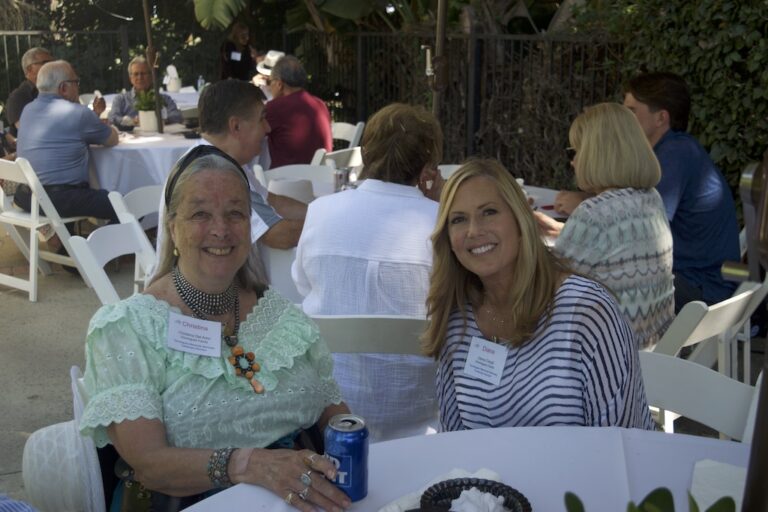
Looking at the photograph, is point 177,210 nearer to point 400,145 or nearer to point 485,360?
point 485,360

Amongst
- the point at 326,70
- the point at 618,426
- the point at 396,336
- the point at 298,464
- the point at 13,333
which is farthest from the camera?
the point at 326,70

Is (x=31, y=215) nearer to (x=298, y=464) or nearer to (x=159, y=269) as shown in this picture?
(x=159, y=269)

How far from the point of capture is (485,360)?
7.97 ft

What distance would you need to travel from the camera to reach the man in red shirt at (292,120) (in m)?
6.79

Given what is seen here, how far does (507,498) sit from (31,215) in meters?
5.31

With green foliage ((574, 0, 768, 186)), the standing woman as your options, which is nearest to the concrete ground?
green foliage ((574, 0, 768, 186))

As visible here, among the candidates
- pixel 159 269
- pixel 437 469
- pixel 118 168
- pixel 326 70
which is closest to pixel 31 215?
pixel 118 168

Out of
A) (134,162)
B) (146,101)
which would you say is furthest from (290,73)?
(146,101)

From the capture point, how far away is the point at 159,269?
2.43 meters

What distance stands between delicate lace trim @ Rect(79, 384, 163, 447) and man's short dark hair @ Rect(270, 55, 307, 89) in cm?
489

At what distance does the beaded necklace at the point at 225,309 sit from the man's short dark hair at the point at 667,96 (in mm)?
Answer: 2966

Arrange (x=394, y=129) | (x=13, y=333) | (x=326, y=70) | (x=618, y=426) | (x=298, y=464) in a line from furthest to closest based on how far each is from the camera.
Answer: (x=326, y=70)
(x=13, y=333)
(x=394, y=129)
(x=618, y=426)
(x=298, y=464)

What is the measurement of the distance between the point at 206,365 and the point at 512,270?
85 centimetres

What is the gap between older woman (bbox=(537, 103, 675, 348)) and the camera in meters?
3.38
